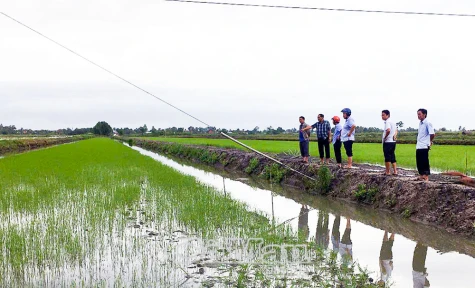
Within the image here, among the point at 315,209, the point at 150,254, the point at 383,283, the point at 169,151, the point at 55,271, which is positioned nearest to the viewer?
the point at 383,283

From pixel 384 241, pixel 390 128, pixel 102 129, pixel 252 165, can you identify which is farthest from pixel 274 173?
pixel 102 129

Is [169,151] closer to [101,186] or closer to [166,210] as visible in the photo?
[101,186]

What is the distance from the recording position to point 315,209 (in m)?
8.18

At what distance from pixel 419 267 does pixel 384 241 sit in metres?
1.18

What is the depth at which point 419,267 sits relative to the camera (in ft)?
14.8

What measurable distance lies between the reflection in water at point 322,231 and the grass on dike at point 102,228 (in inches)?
16.2

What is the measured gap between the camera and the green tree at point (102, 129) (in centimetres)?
11821

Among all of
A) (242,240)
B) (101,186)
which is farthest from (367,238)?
(101,186)

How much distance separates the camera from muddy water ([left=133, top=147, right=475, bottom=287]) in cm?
424

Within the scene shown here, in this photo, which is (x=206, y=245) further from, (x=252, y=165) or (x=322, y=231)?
(x=252, y=165)

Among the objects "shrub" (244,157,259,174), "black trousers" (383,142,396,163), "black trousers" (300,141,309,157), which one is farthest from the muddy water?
"shrub" (244,157,259,174)

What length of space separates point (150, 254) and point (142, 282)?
0.90 meters

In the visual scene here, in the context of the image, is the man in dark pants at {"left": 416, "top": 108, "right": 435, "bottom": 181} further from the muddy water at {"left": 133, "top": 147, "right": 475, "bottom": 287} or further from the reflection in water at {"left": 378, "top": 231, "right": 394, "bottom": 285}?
the reflection in water at {"left": 378, "top": 231, "right": 394, "bottom": 285}

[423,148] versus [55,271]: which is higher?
[423,148]
